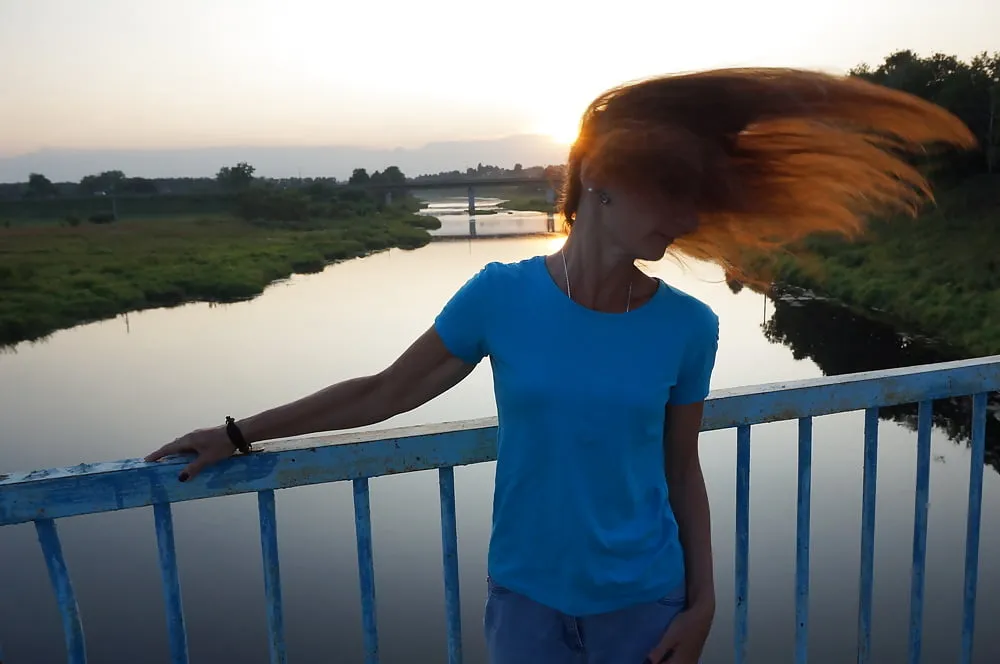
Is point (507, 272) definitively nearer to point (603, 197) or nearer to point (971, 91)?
point (603, 197)

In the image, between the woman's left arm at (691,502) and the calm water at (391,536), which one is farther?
the calm water at (391,536)

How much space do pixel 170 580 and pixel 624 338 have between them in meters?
0.80

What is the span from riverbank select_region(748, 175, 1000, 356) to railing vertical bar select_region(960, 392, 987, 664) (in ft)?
42.4

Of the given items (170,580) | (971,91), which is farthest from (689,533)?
(971,91)

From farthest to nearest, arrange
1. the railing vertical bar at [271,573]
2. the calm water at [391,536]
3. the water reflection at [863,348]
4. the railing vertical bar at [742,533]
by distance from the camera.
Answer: the water reflection at [863,348], the calm water at [391,536], the railing vertical bar at [742,533], the railing vertical bar at [271,573]

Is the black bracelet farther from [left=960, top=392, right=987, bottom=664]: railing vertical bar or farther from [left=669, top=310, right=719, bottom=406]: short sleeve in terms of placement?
[left=960, top=392, right=987, bottom=664]: railing vertical bar

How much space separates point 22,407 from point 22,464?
3.58 m

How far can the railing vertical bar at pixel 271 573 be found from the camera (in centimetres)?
126

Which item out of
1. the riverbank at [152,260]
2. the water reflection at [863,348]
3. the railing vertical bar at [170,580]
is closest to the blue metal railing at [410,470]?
the railing vertical bar at [170,580]

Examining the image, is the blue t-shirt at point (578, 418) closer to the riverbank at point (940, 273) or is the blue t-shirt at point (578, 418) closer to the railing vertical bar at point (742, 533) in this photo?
the railing vertical bar at point (742, 533)

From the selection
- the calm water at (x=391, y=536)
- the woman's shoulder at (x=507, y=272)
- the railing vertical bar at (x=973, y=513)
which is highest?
the woman's shoulder at (x=507, y=272)

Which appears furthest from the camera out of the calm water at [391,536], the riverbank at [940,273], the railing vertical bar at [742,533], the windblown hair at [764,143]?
the riverbank at [940,273]

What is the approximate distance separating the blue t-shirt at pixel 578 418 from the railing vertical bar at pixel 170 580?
51cm

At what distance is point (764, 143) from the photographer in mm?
1036
